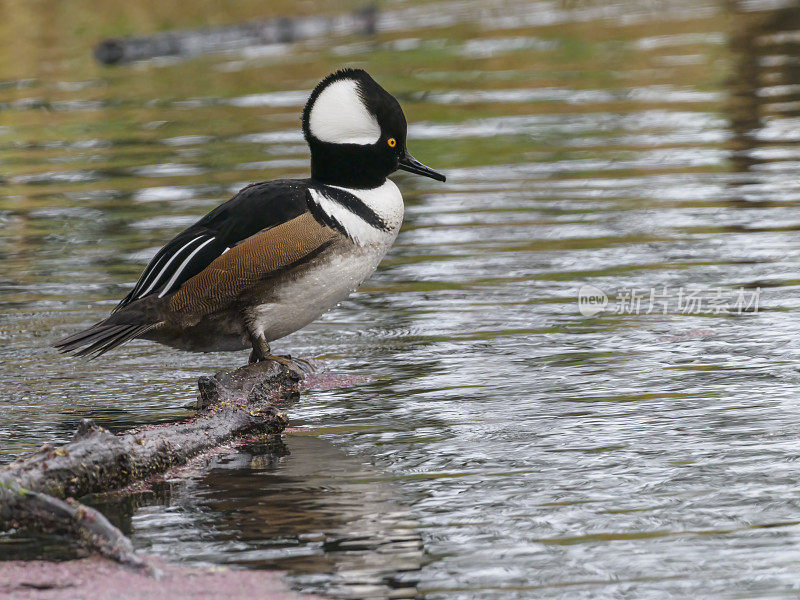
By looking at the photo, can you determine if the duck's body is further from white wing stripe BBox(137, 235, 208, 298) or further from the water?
the water

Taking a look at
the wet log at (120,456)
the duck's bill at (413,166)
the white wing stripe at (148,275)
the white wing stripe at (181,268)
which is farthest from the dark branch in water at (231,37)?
the wet log at (120,456)

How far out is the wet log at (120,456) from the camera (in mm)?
4949

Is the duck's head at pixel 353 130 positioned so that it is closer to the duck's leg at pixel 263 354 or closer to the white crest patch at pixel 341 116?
the white crest patch at pixel 341 116

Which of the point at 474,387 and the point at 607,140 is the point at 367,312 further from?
the point at 607,140

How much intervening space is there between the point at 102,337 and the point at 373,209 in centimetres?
147

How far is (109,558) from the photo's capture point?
16.0ft

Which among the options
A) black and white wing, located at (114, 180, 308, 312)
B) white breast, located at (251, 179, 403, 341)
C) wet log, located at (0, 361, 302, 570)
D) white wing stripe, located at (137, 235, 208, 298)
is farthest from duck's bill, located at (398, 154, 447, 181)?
wet log, located at (0, 361, 302, 570)

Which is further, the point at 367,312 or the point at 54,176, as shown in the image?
the point at 54,176

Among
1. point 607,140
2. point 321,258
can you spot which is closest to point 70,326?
point 321,258

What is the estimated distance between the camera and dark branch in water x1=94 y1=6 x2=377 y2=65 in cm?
2134

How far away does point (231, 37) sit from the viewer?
22.2 m

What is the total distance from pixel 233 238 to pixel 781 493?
9.70ft

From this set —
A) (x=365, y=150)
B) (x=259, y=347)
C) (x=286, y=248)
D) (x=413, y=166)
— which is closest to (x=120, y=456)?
(x=259, y=347)

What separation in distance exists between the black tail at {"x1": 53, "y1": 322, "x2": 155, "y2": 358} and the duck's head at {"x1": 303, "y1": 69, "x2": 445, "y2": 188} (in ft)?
3.99
